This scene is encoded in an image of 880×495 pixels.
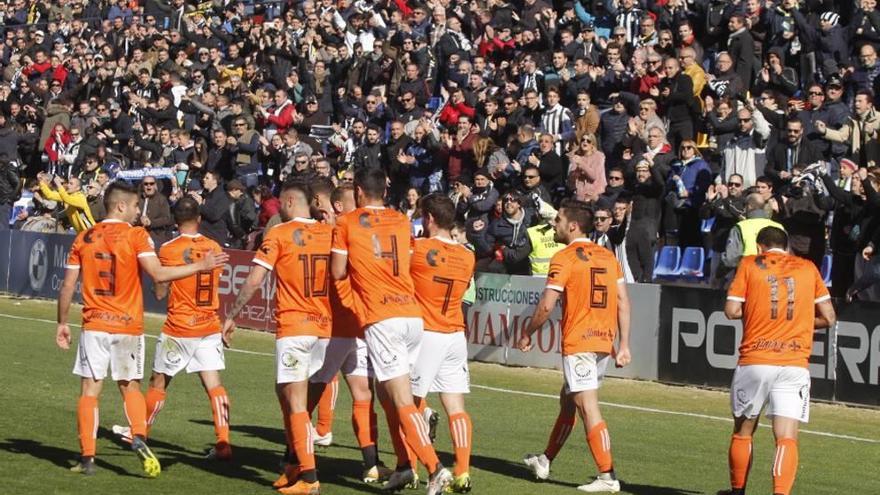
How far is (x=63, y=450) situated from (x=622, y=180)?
1108 cm

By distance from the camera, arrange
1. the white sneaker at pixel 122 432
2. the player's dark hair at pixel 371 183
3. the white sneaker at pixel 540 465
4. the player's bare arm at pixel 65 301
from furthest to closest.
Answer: the white sneaker at pixel 122 432 < the white sneaker at pixel 540 465 < the player's bare arm at pixel 65 301 < the player's dark hair at pixel 371 183

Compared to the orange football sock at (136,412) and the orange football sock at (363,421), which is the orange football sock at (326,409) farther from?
the orange football sock at (136,412)

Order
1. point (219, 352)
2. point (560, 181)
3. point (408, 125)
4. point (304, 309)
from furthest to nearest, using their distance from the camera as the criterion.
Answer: point (408, 125), point (560, 181), point (219, 352), point (304, 309)

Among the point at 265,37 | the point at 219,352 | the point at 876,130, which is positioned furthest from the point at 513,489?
the point at 265,37

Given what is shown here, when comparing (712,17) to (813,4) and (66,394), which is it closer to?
(813,4)

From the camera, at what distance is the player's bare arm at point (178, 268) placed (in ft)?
38.2

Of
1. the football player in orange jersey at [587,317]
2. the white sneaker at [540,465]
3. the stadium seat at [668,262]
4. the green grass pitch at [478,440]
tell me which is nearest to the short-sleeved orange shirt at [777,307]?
the football player in orange jersey at [587,317]

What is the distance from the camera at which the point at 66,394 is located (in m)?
17.2

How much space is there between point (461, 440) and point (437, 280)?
132 centimetres

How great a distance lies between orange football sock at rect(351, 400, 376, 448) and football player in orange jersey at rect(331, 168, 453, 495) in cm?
76

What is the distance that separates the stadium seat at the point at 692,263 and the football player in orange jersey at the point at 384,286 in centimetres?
1051

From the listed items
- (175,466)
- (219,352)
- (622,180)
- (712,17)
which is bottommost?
(175,466)

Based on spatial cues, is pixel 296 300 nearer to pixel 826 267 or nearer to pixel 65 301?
pixel 65 301

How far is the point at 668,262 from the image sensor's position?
70.8 ft
